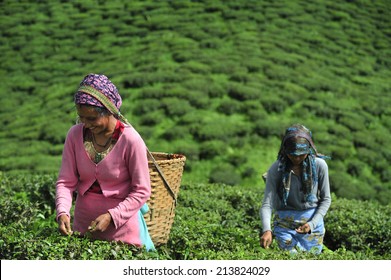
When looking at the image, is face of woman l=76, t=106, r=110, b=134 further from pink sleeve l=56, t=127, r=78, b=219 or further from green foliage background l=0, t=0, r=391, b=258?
green foliage background l=0, t=0, r=391, b=258

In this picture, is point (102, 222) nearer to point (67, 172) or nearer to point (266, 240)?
point (67, 172)

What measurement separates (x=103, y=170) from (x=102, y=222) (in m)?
0.31

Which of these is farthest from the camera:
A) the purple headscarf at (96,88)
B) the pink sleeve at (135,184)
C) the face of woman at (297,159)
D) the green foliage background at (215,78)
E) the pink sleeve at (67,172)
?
the green foliage background at (215,78)

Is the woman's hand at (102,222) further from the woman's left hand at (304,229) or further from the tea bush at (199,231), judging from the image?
the woman's left hand at (304,229)

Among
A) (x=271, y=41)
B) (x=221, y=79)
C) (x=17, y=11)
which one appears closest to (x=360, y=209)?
(x=221, y=79)

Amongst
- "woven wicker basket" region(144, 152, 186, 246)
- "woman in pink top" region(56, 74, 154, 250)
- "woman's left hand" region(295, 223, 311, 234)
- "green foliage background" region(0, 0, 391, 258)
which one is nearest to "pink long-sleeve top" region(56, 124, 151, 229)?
"woman in pink top" region(56, 74, 154, 250)

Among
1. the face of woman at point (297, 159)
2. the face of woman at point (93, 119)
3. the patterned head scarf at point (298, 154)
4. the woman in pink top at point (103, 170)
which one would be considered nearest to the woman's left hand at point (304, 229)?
the patterned head scarf at point (298, 154)

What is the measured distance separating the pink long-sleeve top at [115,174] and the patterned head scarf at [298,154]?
128 centimetres

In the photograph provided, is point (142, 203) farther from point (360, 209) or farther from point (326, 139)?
point (326, 139)

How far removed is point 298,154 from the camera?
4.36 meters

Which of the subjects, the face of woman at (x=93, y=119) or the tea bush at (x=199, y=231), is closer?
the face of woman at (x=93, y=119)

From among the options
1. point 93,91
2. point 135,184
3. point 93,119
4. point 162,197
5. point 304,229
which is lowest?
point 304,229

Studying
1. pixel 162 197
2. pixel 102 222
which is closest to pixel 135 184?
pixel 102 222

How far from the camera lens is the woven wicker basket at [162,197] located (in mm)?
4344
